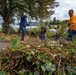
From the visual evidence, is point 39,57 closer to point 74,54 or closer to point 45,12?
point 74,54

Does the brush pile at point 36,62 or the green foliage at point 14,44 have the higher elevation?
the green foliage at point 14,44

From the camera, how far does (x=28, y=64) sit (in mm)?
2602

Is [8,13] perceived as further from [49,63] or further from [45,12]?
[49,63]

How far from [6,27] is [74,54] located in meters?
40.8

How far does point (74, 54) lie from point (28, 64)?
1.59ft

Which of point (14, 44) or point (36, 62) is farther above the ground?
point (14, 44)

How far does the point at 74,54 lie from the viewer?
2.80 m

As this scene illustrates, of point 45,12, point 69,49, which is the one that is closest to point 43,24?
point 69,49

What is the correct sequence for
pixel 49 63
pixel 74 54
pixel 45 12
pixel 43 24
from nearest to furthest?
pixel 49 63, pixel 74 54, pixel 43 24, pixel 45 12

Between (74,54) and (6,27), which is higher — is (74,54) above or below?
above

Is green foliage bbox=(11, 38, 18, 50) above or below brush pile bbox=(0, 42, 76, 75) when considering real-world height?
above

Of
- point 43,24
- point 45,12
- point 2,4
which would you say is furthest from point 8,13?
point 43,24

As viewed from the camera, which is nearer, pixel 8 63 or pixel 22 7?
pixel 8 63

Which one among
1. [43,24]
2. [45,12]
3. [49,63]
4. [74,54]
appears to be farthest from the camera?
[45,12]
